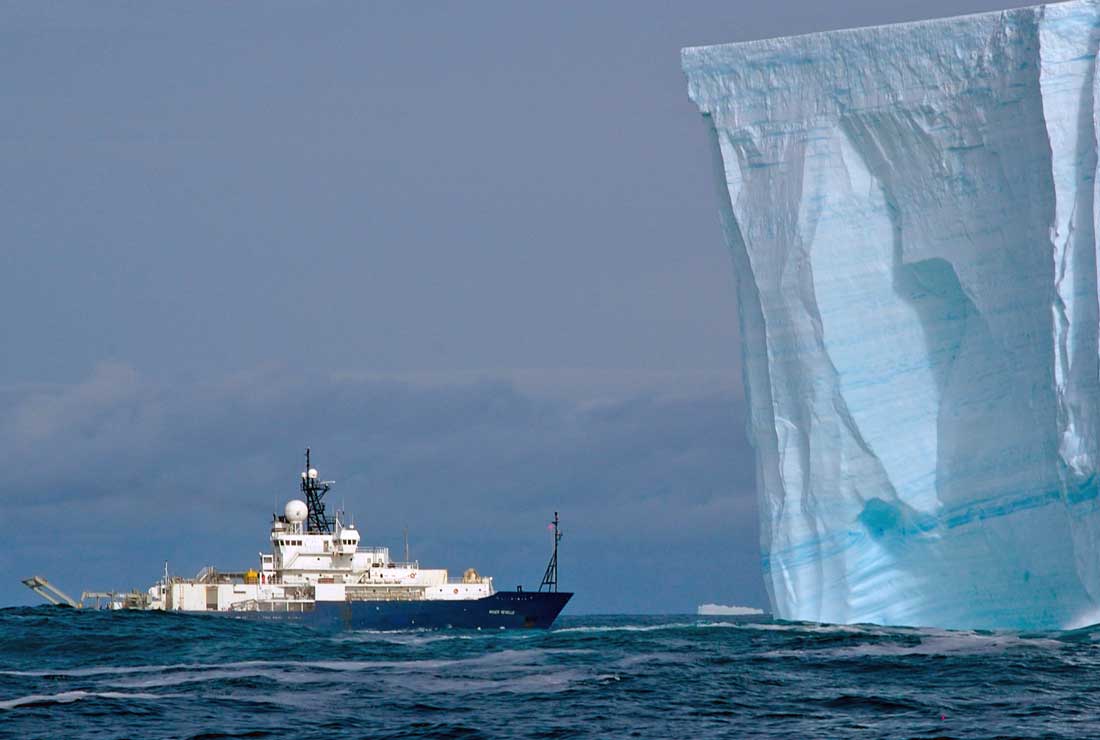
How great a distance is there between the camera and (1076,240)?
80.3ft

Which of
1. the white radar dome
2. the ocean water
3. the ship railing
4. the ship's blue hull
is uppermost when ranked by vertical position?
the white radar dome

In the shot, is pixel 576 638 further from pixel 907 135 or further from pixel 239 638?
pixel 907 135

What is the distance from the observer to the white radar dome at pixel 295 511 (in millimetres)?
52312

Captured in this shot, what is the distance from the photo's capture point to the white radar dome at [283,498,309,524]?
52312 millimetres

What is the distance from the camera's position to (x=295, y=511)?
52344 mm

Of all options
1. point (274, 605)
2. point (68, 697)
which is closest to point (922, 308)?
point (68, 697)

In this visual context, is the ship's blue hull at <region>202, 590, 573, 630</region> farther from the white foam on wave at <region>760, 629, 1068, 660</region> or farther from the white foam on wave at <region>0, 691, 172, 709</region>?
the white foam on wave at <region>0, 691, 172, 709</region>

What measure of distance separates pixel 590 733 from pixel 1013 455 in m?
11.2

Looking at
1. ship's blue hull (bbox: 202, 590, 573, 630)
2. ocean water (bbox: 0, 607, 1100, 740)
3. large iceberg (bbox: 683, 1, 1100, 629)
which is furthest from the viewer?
ship's blue hull (bbox: 202, 590, 573, 630)

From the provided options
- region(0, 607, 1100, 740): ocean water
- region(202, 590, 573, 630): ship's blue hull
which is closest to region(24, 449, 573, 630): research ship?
region(202, 590, 573, 630): ship's blue hull

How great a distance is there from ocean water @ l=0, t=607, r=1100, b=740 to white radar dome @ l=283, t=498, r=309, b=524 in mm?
22392

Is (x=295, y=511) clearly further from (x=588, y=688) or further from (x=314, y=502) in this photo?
(x=588, y=688)

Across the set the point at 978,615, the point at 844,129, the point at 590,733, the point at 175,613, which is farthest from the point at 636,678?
the point at 175,613

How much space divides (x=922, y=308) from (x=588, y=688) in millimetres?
9644
